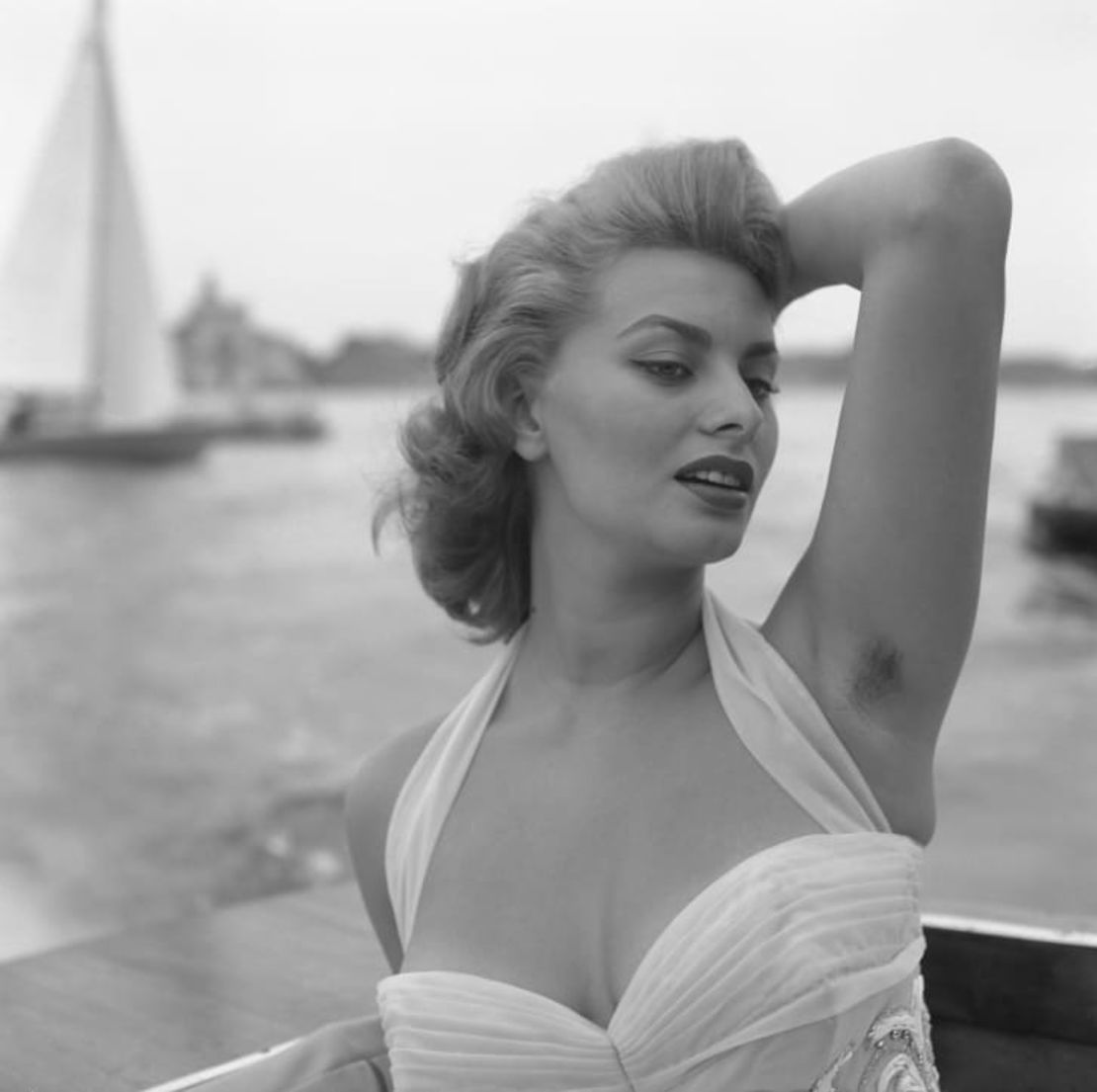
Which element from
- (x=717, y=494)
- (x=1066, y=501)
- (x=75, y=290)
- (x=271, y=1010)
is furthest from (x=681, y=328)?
(x=75, y=290)

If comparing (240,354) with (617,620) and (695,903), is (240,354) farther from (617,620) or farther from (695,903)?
(695,903)

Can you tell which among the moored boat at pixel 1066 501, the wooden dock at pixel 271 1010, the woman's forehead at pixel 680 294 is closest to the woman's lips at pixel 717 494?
the woman's forehead at pixel 680 294

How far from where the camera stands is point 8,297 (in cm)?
953

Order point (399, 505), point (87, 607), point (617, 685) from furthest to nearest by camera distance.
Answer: point (87, 607)
point (399, 505)
point (617, 685)

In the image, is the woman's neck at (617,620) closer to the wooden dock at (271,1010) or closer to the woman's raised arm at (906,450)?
the woman's raised arm at (906,450)

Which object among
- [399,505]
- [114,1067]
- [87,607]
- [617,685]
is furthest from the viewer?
[87,607]

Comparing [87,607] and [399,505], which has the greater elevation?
[399,505]

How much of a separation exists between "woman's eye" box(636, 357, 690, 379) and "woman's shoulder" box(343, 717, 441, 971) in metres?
0.38

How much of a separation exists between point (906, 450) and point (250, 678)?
9.13m

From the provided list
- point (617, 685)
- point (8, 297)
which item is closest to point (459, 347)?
point (617, 685)

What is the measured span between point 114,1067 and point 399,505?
1.94 ft

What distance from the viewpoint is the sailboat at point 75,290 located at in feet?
30.5

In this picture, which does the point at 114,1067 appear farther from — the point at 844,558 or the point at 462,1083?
the point at 844,558

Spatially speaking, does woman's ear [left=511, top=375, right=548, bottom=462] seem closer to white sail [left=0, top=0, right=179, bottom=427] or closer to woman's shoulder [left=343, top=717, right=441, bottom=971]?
woman's shoulder [left=343, top=717, right=441, bottom=971]
